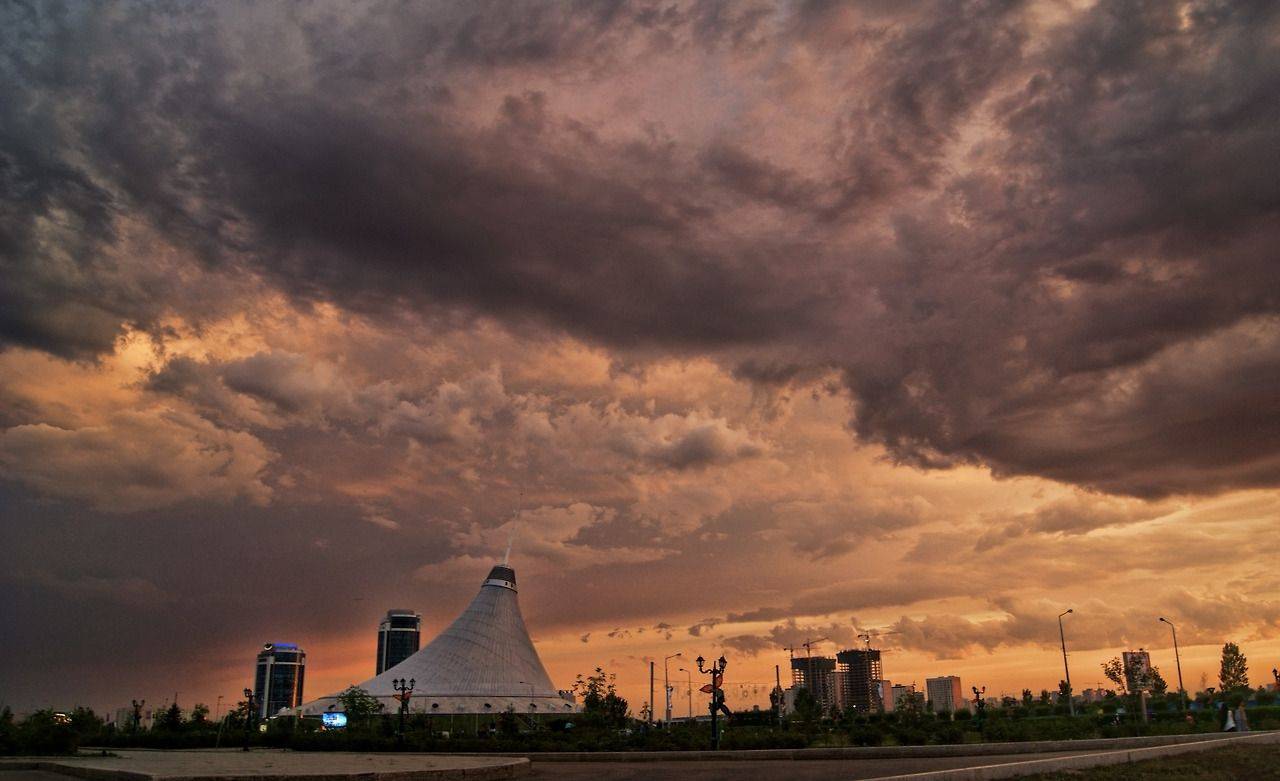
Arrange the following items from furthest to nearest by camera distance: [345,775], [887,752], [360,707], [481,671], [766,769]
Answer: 1. [481,671]
2. [360,707]
3. [887,752]
4. [766,769]
5. [345,775]

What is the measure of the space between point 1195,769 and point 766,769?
10258 mm

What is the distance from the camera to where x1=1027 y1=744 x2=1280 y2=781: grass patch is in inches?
761

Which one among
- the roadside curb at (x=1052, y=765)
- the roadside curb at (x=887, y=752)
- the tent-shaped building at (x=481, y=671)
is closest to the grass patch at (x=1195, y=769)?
the roadside curb at (x=1052, y=765)

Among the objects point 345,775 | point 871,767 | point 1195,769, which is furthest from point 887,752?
point 345,775

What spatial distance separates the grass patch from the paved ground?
2782 millimetres

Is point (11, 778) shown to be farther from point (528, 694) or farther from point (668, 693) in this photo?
point (528, 694)

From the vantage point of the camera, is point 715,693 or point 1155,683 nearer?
point 715,693

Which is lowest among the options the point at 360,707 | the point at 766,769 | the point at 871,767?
the point at 360,707

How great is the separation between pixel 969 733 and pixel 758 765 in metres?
18.5

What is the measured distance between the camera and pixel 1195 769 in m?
21.1

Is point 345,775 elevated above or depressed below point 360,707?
above

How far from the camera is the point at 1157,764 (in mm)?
22031

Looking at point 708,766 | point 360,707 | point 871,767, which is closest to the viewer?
point 871,767

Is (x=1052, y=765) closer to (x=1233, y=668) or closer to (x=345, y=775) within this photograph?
(x=345, y=775)
